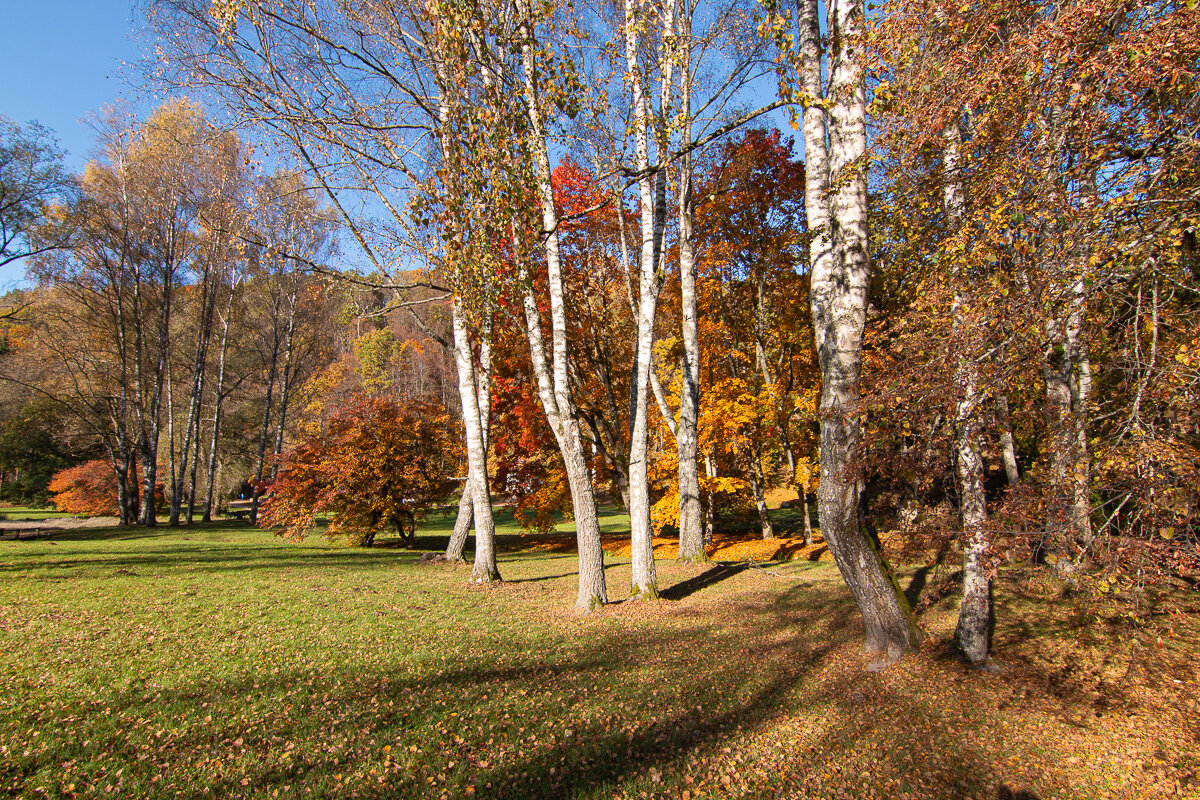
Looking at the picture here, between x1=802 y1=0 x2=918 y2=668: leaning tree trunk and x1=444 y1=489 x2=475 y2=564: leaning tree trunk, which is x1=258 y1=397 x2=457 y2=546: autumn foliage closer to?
x1=444 y1=489 x2=475 y2=564: leaning tree trunk

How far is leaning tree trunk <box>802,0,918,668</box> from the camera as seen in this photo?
15.8ft

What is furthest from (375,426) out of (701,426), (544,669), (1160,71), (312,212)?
(1160,71)

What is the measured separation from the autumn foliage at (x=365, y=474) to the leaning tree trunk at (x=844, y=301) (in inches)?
513

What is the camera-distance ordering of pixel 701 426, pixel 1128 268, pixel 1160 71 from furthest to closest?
pixel 701 426, pixel 1160 71, pixel 1128 268

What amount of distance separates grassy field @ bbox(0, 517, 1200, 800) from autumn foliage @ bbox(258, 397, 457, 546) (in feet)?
26.8

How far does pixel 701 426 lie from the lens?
16.0 m

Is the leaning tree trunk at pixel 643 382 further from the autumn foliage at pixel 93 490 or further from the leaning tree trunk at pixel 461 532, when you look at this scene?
the autumn foliage at pixel 93 490

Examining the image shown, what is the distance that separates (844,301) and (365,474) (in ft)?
48.6

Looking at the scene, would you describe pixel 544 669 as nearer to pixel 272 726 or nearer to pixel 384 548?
pixel 272 726

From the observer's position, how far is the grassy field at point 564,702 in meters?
3.39

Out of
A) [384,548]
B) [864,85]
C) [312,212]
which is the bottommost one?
[384,548]

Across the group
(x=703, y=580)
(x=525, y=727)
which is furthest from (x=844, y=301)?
(x=703, y=580)

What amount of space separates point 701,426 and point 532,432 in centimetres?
586

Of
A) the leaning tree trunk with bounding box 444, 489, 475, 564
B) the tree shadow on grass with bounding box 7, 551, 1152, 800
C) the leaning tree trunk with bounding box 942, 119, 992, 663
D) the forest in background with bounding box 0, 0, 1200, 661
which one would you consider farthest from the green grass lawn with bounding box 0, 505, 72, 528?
the leaning tree trunk with bounding box 942, 119, 992, 663
